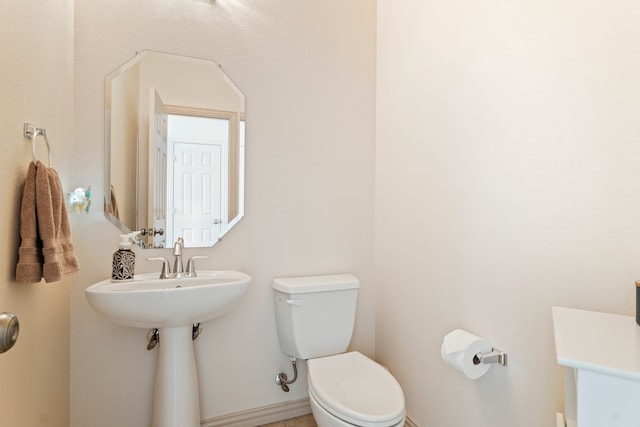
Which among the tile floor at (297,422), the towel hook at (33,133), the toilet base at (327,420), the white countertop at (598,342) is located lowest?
the tile floor at (297,422)

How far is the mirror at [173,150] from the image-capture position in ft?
5.14

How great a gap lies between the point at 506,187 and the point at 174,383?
1551 mm

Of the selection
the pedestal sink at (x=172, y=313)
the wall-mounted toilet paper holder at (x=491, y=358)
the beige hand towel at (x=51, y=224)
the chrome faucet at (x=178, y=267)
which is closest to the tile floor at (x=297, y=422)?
the pedestal sink at (x=172, y=313)

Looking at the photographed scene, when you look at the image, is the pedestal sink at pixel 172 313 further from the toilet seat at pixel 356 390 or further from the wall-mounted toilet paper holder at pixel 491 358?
the wall-mounted toilet paper holder at pixel 491 358

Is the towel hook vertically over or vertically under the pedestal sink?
over

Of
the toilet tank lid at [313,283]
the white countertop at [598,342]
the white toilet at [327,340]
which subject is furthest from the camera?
the toilet tank lid at [313,283]

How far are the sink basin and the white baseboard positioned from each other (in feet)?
2.22

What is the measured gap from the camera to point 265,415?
1787mm

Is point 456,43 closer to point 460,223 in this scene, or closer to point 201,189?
point 460,223

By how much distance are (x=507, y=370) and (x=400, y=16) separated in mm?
1804

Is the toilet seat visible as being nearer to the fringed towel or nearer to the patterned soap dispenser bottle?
the patterned soap dispenser bottle

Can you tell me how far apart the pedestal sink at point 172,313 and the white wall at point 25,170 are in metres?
0.20

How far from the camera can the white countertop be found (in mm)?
544

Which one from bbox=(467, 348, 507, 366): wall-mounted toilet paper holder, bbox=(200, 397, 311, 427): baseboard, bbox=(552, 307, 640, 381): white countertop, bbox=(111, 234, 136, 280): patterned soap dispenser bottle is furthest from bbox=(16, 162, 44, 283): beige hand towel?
bbox=(467, 348, 507, 366): wall-mounted toilet paper holder
